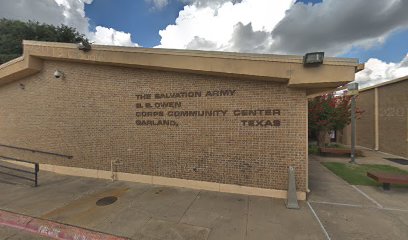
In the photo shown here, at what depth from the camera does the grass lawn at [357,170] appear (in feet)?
25.5

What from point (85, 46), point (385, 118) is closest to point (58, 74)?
point (85, 46)

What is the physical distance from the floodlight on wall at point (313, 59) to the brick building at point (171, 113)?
153 millimetres

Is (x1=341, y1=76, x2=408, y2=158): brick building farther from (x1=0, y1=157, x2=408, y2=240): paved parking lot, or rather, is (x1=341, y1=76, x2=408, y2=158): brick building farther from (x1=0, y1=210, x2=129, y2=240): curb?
(x1=0, y1=210, x2=129, y2=240): curb

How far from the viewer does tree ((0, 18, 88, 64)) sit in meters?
19.5

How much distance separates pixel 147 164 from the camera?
286 inches

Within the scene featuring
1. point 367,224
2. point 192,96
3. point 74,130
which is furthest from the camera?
point 74,130

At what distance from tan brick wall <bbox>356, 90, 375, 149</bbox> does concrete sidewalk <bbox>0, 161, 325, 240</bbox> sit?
15.4m

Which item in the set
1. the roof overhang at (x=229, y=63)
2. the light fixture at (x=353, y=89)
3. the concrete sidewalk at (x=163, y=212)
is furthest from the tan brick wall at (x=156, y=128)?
the light fixture at (x=353, y=89)

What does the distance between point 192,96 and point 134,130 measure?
2.47 metres

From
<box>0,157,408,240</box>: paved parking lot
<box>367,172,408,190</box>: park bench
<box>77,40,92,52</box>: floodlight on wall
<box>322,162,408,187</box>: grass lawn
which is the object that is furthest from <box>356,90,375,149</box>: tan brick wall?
<box>77,40,92,52</box>: floodlight on wall

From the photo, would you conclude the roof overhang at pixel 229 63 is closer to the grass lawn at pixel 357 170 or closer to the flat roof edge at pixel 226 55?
the flat roof edge at pixel 226 55

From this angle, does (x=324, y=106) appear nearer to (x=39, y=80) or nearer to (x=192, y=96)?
(x=192, y=96)

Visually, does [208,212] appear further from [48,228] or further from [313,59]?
[313,59]

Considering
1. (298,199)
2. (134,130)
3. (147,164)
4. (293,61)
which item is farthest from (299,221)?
(134,130)
